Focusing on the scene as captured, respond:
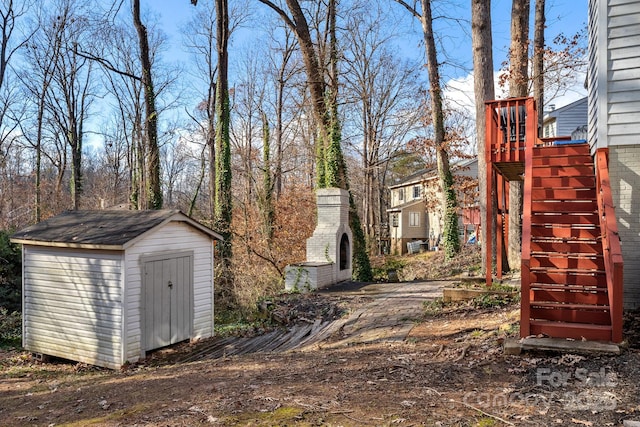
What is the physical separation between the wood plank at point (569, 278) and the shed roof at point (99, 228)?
6.46m

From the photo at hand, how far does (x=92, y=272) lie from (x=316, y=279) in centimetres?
512

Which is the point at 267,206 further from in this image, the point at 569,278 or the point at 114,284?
the point at 569,278

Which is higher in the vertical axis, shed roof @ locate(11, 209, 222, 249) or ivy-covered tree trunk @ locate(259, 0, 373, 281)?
ivy-covered tree trunk @ locate(259, 0, 373, 281)

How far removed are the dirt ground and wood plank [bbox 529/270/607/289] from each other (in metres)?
0.59

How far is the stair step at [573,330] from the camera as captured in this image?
15.4ft

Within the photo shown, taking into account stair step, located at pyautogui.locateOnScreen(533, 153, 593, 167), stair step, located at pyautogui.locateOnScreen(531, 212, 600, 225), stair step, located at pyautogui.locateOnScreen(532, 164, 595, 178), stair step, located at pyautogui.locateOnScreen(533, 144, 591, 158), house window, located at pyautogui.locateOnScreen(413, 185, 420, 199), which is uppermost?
house window, located at pyautogui.locateOnScreen(413, 185, 420, 199)

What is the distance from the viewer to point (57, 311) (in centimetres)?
903

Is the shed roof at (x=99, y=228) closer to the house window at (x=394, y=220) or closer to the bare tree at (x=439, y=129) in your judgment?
the bare tree at (x=439, y=129)

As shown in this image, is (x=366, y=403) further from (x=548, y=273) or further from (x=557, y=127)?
(x=557, y=127)

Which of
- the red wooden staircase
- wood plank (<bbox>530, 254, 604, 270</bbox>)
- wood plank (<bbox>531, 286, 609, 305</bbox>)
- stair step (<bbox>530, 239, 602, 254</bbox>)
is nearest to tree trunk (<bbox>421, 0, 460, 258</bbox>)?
the red wooden staircase

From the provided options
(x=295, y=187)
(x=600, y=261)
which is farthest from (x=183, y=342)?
(x=295, y=187)

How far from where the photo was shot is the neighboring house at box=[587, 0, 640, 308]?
19.7 ft

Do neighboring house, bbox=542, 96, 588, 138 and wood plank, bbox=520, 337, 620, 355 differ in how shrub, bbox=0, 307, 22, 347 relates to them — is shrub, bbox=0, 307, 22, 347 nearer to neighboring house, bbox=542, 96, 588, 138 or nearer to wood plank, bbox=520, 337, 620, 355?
wood plank, bbox=520, 337, 620, 355

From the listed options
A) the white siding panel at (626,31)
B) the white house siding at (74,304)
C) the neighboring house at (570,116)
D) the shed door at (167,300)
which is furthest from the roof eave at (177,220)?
the neighboring house at (570,116)
